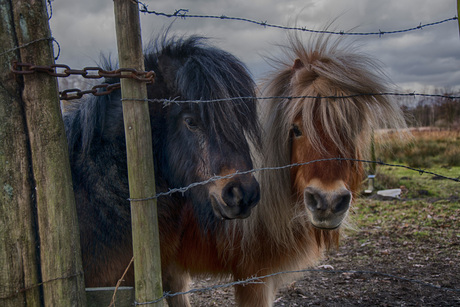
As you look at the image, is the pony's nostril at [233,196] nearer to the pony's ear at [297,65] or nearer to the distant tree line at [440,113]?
the pony's ear at [297,65]

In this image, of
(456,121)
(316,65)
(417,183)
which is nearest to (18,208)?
(316,65)

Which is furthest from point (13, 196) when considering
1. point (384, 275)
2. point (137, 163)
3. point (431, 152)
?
point (431, 152)

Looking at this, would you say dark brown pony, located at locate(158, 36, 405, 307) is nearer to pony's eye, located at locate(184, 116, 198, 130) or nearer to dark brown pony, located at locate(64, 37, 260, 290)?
dark brown pony, located at locate(64, 37, 260, 290)

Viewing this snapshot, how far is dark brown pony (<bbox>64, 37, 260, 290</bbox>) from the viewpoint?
239 centimetres

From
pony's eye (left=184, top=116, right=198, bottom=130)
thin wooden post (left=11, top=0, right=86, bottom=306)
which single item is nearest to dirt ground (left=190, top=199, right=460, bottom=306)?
pony's eye (left=184, top=116, right=198, bottom=130)

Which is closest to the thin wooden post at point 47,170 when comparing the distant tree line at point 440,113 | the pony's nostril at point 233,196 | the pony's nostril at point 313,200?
the pony's nostril at point 233,196

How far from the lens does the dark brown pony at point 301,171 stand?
8.72ft

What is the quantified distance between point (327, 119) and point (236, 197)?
1.00 metres

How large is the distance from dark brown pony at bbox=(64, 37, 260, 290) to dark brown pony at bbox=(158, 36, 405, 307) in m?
0.36

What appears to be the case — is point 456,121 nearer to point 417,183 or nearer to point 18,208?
point 417,183

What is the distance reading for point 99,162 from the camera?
2.57 m

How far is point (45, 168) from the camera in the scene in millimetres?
1696

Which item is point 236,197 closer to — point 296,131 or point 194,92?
point 194,92

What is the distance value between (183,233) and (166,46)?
1.48 meters
